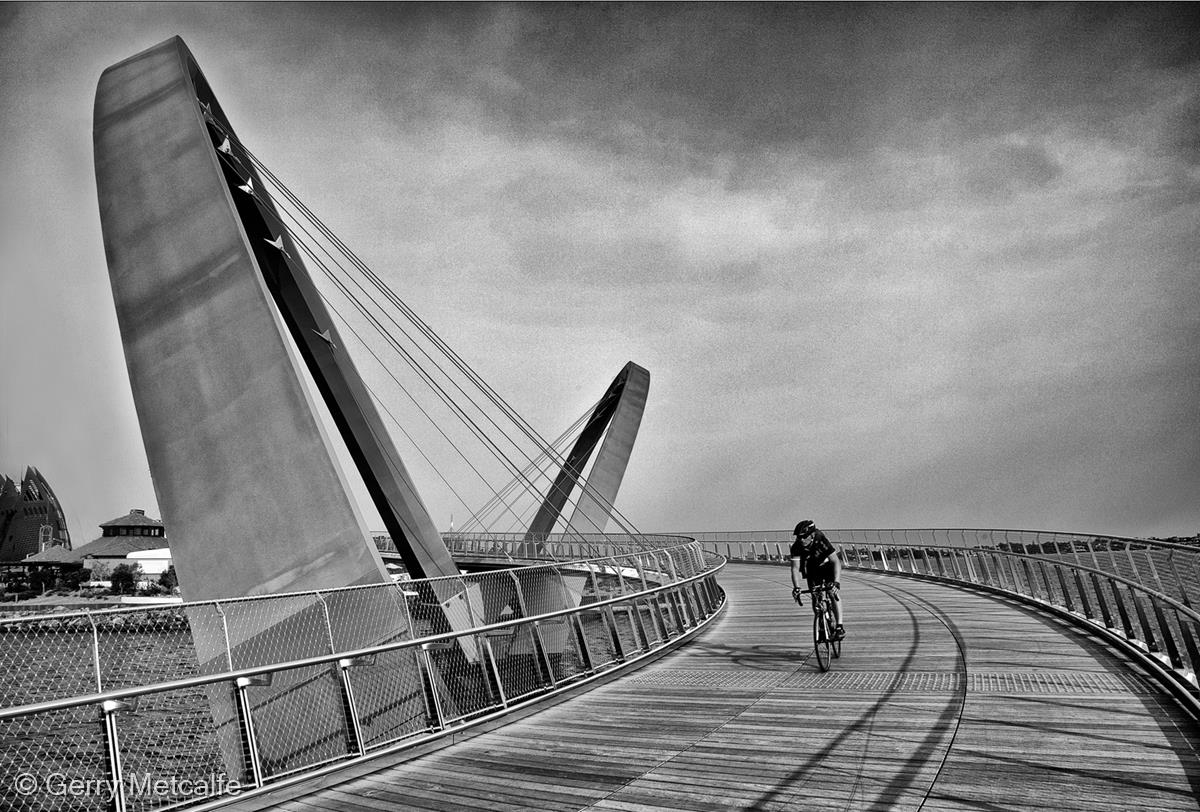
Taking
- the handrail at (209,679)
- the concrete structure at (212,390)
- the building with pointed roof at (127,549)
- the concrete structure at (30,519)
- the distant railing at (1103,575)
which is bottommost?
the distant railing at (1103,575)

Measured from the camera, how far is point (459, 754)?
640cm

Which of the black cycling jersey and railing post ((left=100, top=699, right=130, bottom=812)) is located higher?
railing post ((left=100, top=699, right=130, bottom=812))

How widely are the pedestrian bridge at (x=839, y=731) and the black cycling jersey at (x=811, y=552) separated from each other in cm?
121

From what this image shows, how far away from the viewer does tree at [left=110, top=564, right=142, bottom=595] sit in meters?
51.5

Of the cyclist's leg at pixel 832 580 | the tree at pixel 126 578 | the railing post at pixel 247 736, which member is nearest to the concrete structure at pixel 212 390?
the railing post at pixel 247 736

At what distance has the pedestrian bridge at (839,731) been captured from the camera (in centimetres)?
493

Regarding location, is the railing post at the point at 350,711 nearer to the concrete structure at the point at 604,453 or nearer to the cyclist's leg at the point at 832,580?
the cyclist's leg at the point at 832,580

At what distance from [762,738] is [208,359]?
9.65 meters

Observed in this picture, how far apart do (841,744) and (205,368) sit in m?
10.2

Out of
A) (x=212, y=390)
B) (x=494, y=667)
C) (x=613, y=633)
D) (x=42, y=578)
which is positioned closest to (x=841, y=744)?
(x=494, y=667)

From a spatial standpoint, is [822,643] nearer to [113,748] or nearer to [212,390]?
[113,748]

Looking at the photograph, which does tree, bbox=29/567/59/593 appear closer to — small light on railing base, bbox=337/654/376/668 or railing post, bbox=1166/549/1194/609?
small light on railing base, bbox=337/654/376/668

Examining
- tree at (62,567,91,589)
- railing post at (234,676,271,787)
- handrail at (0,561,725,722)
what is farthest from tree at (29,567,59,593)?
railing post at (234,676,271,787)

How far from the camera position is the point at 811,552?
31.8 ft
